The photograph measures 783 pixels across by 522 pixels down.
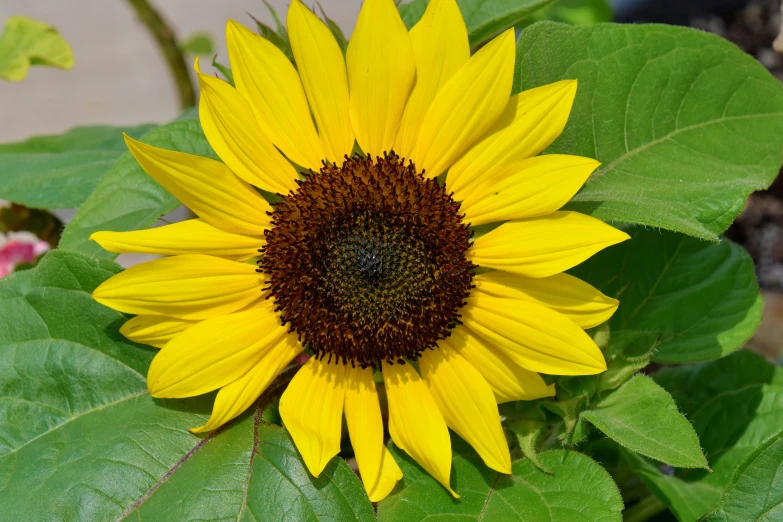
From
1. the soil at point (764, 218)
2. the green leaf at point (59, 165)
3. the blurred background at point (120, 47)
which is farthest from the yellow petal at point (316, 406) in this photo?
the blurred background at point (120, 47)

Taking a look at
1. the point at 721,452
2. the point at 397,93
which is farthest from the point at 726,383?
the point at 397,93

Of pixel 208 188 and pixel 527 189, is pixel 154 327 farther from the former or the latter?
pixel 527 189

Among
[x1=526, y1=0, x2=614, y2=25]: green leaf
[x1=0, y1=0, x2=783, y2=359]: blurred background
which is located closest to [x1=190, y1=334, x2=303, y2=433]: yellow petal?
[x1=526, y1=0, x2=614, y2=25]: green leaf

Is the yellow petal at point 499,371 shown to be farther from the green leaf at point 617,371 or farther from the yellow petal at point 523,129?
the yellow petal at point 523,129

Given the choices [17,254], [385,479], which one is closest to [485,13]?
[385,479]

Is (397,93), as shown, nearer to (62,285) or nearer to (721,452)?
(62,285)

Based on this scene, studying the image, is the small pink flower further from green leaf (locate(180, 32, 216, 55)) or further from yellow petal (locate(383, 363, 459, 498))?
yellow petal (locate(383, 363, 459, 498))
